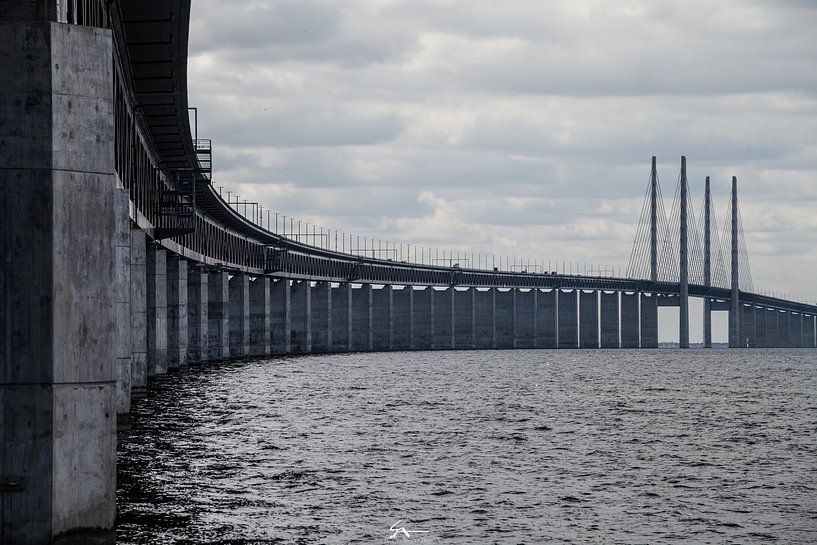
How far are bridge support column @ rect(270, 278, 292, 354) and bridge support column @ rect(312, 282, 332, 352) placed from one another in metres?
16.0

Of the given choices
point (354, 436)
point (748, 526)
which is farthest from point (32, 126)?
point (354, 436)

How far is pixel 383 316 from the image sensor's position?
641 feet

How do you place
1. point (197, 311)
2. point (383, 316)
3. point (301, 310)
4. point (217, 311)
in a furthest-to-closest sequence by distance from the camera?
point (383, 316) < point (301, 310) < point (217, 311) < point (197, 311)

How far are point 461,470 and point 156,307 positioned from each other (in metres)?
36.7

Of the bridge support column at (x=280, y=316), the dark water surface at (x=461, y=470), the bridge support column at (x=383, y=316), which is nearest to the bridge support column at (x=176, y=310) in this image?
the dark water surface at (x=461, y=470)

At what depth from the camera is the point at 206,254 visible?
98.9 m

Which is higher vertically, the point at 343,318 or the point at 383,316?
the point at 343,318

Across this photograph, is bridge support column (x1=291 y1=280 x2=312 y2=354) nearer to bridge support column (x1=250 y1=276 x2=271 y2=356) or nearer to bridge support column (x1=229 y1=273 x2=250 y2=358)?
bridge support column (x1=250 y1=276 x2=271 y2=356)

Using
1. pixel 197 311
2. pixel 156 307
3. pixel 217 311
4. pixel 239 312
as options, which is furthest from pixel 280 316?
pixel 156 307

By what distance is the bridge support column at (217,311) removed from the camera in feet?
370

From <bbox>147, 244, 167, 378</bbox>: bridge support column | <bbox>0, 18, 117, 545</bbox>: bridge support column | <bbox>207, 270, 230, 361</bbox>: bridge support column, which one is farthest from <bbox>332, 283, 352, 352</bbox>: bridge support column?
<bbox>0, 18, 117, 545</bbox>: bridge support column

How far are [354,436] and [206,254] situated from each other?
5846cm

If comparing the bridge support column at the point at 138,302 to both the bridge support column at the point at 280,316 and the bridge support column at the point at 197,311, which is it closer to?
the bridge support column at the point at 197,311

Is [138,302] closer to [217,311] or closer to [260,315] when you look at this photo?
[217,311]
